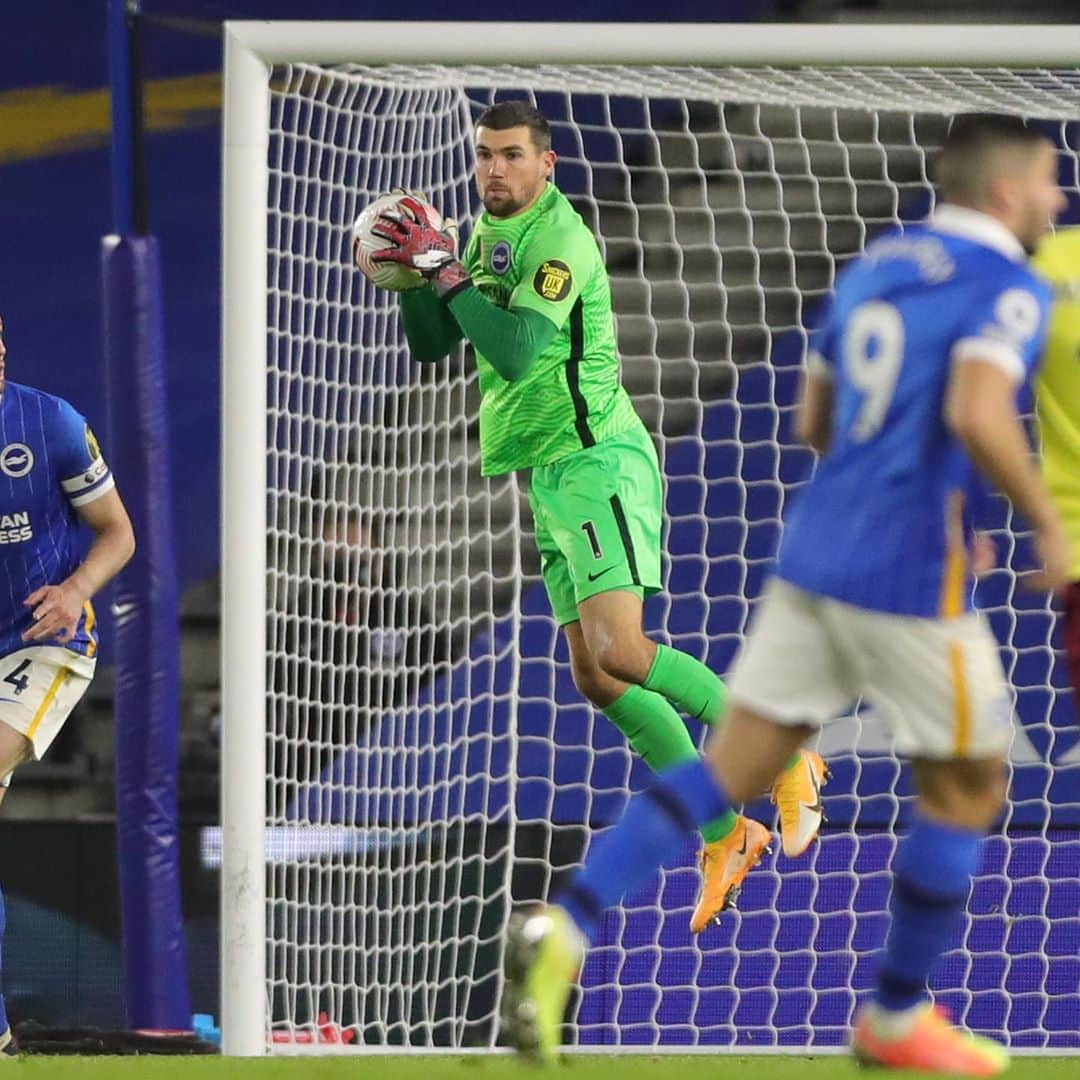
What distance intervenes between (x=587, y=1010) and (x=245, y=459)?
2.37 metres

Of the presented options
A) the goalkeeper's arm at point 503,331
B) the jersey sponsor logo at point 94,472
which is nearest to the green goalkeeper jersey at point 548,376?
the goalkeeper's arm at point 503,331

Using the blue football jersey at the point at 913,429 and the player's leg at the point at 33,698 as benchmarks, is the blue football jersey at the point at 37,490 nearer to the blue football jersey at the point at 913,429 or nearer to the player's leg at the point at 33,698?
the player's leg at the point at 33,698

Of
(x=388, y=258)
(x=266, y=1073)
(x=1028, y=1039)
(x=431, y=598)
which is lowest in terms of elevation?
(x=1028, y=1039)

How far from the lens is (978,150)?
2.79m

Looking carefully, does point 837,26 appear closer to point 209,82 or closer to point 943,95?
point 943,95

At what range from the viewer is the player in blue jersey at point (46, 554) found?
4.21 metres

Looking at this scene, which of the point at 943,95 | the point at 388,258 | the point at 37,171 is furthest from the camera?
the point at 37,171

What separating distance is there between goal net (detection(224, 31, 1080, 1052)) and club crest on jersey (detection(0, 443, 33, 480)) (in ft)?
2.20

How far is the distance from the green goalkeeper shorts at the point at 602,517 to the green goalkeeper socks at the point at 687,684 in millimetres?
169

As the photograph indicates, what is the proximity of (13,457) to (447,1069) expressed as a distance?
1.88 metres

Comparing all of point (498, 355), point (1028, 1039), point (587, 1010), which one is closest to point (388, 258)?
point (498, 355)

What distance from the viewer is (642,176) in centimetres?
746

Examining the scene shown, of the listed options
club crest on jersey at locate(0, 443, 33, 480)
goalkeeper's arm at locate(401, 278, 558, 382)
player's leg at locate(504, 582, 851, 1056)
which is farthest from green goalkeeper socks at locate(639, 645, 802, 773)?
player's leg at locate(504, 582, 851, 1056)

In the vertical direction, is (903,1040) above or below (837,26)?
below
